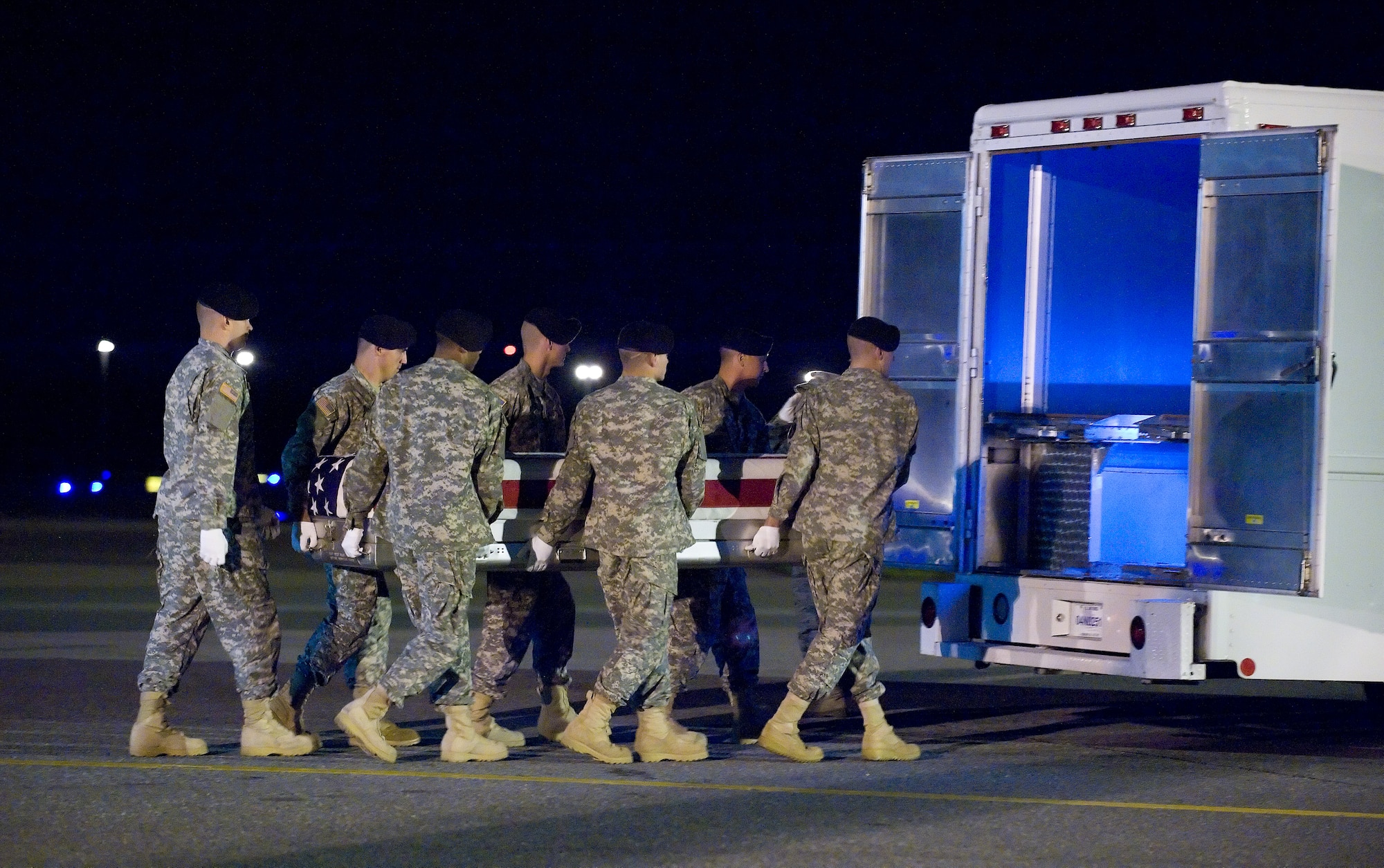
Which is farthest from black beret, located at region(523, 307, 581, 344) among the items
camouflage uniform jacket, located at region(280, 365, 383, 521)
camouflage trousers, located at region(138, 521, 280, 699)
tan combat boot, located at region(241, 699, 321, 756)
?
tan combat boot, located at region(241, 699, 321, 756)

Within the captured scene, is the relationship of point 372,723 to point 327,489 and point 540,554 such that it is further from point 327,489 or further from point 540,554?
point 327,489

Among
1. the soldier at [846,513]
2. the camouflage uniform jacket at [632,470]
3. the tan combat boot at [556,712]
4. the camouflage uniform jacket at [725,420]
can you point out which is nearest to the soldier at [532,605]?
the tan combat boot at [556,712]

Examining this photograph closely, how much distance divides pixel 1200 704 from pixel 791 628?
4.63 metres

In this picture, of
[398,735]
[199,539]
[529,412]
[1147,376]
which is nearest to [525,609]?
[398,735]

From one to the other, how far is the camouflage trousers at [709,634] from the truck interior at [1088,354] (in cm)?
140

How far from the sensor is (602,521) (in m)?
7.55

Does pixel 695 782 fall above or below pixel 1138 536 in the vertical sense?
below

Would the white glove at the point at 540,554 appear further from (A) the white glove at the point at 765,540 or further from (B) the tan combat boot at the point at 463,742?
(A) the white glove at the point at 765,540

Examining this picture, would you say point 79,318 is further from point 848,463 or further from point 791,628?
point 848,463

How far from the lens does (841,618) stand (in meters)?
7.64

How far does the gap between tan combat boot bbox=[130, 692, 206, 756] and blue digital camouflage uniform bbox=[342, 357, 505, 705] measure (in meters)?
0.86

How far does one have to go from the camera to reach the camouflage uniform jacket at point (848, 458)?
25.3 feet

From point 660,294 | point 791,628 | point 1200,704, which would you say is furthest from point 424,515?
point 660,294

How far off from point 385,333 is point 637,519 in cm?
154
